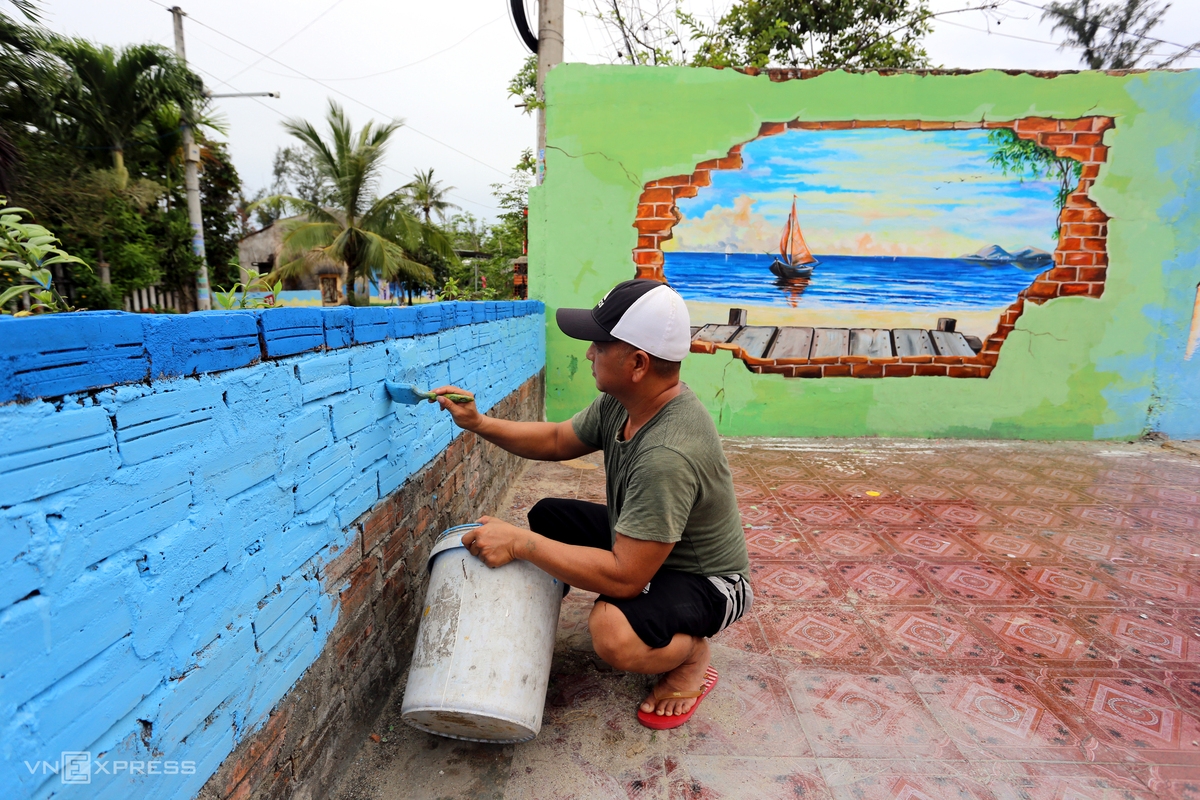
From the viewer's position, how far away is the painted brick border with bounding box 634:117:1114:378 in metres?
5.31

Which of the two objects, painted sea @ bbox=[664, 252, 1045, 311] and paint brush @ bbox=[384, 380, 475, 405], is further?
painted sea @ bbox=[664, 252, 1045, 311]

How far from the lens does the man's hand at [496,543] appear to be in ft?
5.49

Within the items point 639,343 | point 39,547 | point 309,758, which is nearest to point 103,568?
point 39,547

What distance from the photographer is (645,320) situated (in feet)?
5.64

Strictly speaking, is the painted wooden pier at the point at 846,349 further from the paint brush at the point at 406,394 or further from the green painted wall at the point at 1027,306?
the paint brush at the point at 406,394

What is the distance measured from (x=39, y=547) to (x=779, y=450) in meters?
5.08

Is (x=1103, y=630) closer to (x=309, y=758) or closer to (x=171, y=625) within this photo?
(x=309, y=758)

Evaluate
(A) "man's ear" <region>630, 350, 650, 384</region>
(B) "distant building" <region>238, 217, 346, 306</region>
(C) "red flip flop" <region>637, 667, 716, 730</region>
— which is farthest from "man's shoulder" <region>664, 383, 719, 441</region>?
(B) "distant building" <region>238, 217, 346, 306</region>

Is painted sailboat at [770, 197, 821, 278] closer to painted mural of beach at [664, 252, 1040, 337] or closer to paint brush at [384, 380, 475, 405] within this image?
painted mural of beach at [664, 252, 1040, 337]

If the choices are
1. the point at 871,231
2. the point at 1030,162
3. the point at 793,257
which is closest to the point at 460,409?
the point at 793,257

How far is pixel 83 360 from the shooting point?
2.77ft

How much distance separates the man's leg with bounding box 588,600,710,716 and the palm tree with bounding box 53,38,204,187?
15944mm

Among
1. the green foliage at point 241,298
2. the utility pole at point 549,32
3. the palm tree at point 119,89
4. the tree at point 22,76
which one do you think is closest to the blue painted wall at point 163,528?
the green foliage at point 241,298

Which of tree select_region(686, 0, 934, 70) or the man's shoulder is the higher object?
tree select_region(686, 0, 934, 70)
